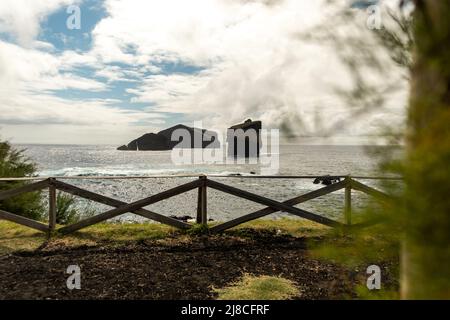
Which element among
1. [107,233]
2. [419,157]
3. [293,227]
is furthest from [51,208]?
[419,157]

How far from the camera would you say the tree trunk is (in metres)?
1.20

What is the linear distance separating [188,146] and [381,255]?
180 metres

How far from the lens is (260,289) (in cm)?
509

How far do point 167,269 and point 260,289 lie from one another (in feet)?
5.45

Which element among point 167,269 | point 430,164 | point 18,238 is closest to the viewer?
point 430,164

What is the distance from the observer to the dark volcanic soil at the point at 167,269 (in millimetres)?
4945

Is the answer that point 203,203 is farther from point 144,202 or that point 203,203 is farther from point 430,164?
point 430,164

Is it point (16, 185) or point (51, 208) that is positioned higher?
point (16, 185)

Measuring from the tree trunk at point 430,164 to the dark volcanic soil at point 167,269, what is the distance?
313 centimetres

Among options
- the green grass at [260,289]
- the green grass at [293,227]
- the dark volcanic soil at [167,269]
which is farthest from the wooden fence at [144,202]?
the green grass at [260,289]
